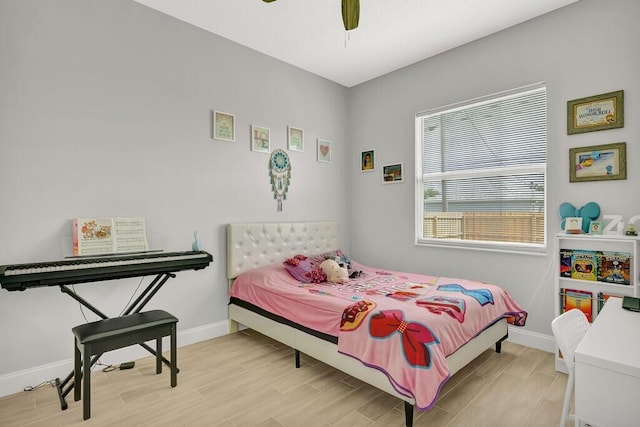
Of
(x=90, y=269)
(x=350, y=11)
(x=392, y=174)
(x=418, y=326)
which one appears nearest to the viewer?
(x=350, y=11)

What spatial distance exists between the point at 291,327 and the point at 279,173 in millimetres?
1819

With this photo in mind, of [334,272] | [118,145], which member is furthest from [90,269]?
[334,272]

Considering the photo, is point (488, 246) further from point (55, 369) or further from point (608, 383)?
point (55, 369)

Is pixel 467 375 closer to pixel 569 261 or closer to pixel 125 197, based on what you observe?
pixel 569 261

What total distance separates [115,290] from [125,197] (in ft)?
2.54

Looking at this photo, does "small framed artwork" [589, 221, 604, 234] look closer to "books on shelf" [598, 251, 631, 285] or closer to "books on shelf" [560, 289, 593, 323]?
"books on shelf" [598, 251, 631, 285]

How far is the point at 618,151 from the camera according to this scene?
2590mm

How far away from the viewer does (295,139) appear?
4.00m

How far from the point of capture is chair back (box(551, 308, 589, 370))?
145 centimetres

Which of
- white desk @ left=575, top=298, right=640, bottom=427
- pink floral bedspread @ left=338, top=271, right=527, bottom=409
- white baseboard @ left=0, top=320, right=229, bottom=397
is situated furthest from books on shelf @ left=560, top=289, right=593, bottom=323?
white baseboard @ left=0, top=320, right=229, bottom=397

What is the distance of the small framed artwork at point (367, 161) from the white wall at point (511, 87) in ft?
0.31

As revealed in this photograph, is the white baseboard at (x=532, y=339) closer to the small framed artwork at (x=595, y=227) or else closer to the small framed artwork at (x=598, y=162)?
the small framed artwork at (x=595, y=227)

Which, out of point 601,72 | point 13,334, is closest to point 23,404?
point 13,334

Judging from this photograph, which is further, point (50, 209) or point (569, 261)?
point (569, 261)
